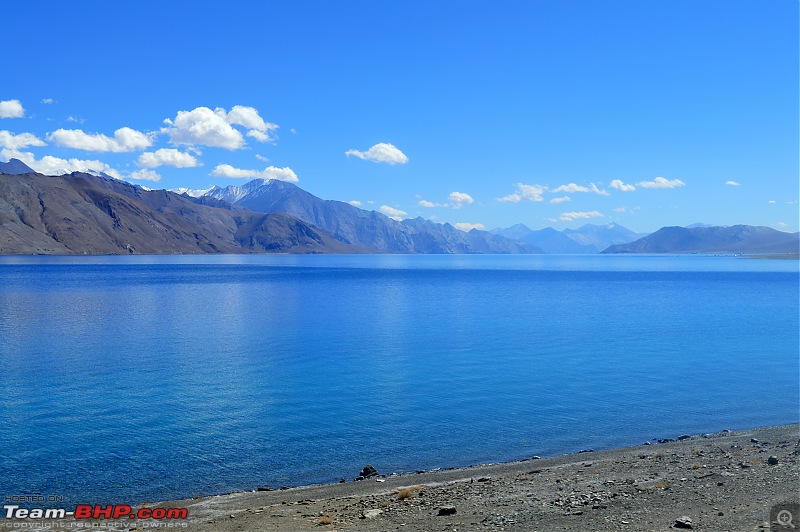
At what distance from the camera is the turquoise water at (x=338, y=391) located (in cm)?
2264

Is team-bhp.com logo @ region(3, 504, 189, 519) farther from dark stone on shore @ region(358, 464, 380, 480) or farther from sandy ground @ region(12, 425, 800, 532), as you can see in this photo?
dark stone on shore @ region(358, 464, 380, 480)

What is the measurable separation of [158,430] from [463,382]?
687 inches

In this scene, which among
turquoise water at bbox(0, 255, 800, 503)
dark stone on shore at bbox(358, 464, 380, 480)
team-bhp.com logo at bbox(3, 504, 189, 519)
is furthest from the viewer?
turquoise water at bbox(0, 255, 800, 503)

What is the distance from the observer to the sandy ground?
1395 centimetres

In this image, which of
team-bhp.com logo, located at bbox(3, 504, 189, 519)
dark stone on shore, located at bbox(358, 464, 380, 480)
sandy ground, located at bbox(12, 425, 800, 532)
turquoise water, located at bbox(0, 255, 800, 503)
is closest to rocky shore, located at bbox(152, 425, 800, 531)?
sandy ground, located at bbox(12, 425, 800, 532)

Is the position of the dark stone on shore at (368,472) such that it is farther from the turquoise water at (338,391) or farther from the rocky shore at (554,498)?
the turquoise water at (338,391)

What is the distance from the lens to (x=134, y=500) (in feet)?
62.4

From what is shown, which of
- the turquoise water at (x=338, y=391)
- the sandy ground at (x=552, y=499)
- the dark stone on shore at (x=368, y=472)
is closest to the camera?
the sandy ground at (x=552, y=499)

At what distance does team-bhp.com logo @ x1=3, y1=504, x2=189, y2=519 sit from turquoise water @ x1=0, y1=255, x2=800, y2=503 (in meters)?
1.43

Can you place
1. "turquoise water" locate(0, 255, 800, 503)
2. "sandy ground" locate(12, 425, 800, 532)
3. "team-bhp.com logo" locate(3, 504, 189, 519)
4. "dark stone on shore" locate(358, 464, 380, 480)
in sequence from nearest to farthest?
1. "sandy ground" locate(12, 425, 800, 532)
2. "team-bhp.com logo" locate(3, 504, 189, 519)
3. "dark stone on shore" locate(358, 464, 380, 480)
4. "turquoise water" locate(0, 255, 800, 503)

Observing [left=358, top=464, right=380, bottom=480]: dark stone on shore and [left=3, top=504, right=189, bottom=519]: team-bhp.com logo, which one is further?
[left=358, top=464, right=380, bottom=480]: dark stone on shore

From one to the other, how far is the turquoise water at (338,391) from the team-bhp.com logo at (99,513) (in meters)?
1.43

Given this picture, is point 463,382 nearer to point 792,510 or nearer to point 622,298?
point 792,510

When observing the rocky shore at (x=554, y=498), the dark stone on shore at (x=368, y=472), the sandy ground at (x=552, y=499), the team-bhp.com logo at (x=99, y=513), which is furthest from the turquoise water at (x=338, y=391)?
the sandy ground at (x=552, y=499)
